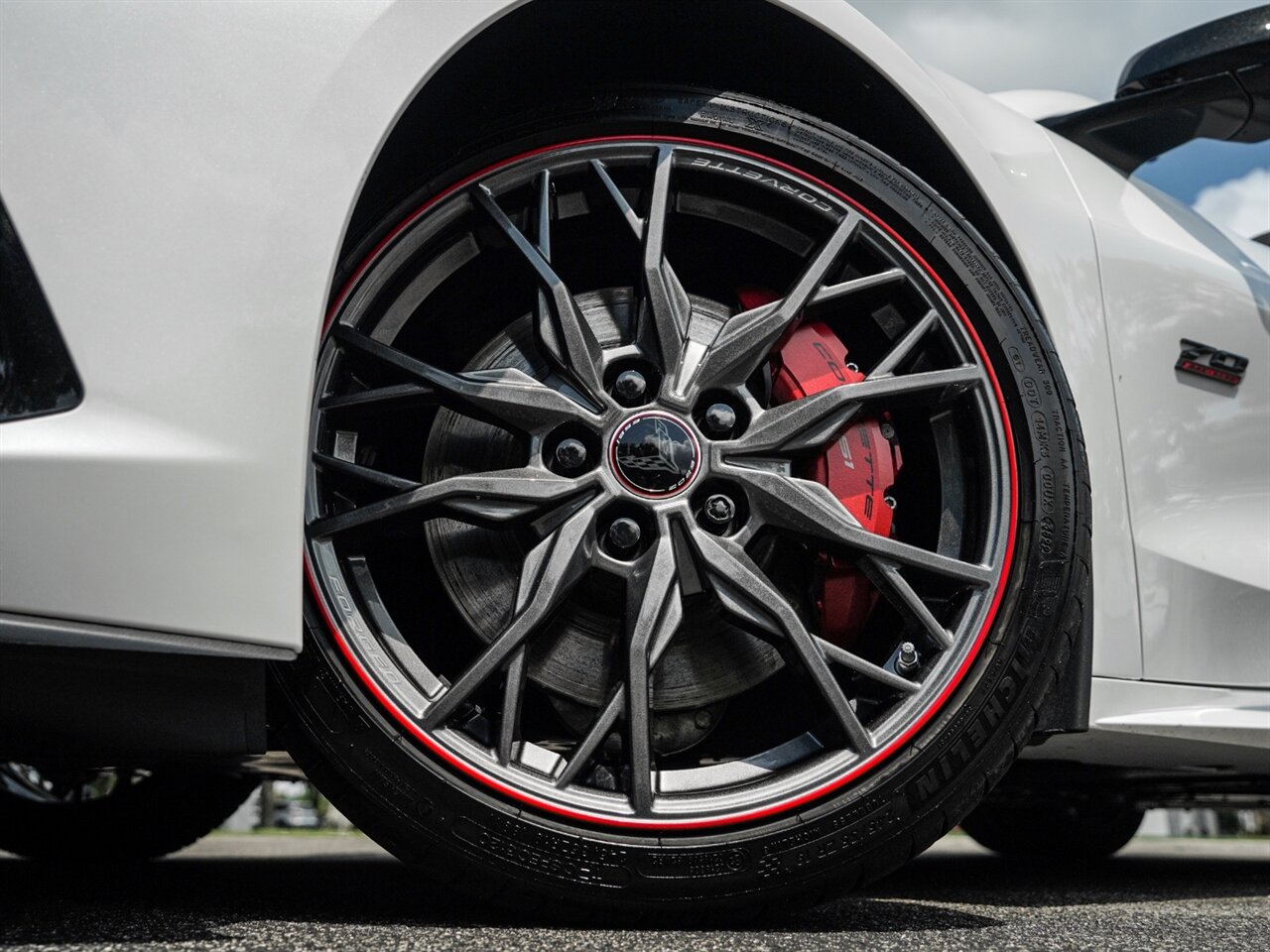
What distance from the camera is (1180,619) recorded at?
1735 mm

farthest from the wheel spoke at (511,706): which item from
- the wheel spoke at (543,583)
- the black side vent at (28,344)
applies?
the black side vent at (28,344)

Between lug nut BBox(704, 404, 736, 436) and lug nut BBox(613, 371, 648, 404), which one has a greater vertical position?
lug nut BBox(613, 371, 648, 404)

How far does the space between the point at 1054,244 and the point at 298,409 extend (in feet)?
3.76

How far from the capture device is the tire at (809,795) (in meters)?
1.31

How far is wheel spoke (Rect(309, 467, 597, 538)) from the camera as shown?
4.58 ft

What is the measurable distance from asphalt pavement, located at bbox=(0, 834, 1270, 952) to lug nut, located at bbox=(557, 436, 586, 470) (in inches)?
21.4

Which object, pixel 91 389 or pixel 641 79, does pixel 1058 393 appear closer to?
pixel 641 79

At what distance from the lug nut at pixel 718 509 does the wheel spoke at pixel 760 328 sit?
0.14 metres

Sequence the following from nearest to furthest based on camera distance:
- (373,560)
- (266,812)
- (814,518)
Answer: (814,518)
(373,560)
(266,812)

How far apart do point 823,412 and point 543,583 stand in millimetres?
418

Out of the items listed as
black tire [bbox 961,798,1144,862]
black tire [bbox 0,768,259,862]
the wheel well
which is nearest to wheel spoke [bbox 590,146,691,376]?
the wheel well

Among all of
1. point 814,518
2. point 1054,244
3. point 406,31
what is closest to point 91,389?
point 406,31

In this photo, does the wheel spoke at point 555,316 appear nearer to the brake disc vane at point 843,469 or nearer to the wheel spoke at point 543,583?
the wheel spoke at point 543,583

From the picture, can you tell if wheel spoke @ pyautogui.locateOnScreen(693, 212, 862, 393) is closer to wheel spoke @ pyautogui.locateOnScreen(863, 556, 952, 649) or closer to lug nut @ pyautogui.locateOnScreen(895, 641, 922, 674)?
wheel spoke @ pyautogui.locateOnScreen(863, 556, 952, 649)
